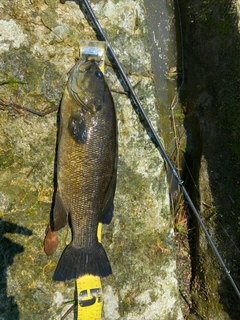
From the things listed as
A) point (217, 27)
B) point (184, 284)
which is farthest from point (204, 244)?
point (217, 27)

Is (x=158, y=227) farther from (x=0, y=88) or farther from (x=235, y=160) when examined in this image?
(x=0, y=88)

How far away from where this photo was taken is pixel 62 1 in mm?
3432

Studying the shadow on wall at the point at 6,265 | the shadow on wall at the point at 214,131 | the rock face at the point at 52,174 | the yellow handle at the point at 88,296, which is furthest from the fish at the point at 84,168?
the shadow on wall at the point at 214,131

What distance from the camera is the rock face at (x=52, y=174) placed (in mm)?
3172

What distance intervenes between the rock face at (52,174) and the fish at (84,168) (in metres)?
0.30

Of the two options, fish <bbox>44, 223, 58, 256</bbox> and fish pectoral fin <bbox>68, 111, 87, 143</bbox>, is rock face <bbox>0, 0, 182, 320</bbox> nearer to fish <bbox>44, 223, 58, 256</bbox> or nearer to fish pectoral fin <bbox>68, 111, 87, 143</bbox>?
fish <bbox>44, 223, 58, 256</bbox>

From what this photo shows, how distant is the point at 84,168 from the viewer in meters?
2.98

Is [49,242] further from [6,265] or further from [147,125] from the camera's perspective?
[147,125]

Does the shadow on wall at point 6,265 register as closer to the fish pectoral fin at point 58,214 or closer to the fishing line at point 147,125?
the fish pectoral fin at point 58,214

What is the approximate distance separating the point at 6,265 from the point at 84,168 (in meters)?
1.23

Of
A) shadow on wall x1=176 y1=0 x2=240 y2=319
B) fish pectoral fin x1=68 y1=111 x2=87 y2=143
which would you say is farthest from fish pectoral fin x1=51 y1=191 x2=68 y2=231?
shadow on wall x1=176 y1=0 x2=240 y2=319

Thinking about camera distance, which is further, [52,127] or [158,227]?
[158,227]

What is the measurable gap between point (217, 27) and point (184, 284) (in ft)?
11.0

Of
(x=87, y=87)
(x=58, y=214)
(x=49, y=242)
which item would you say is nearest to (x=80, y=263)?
(x=49, y=242)
